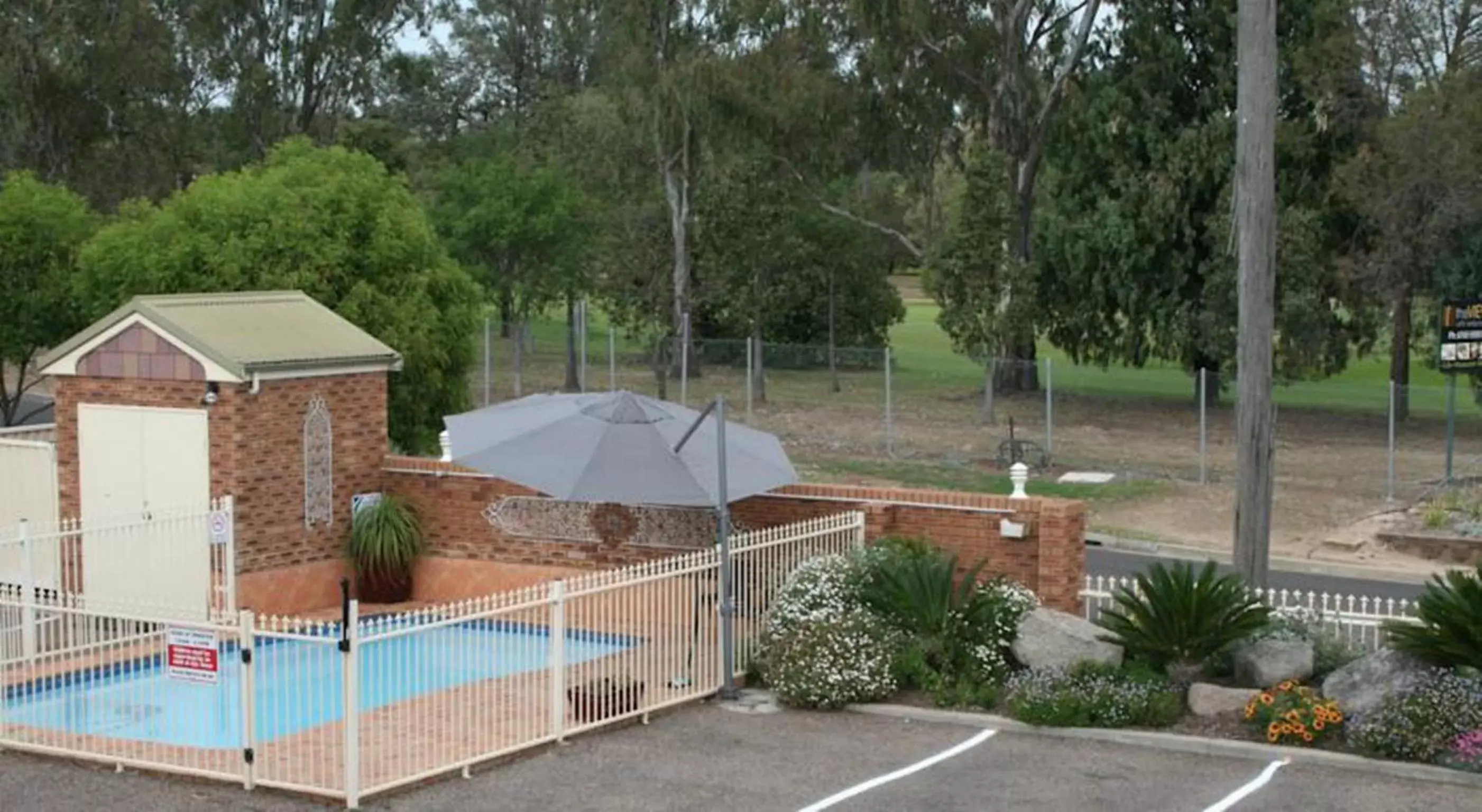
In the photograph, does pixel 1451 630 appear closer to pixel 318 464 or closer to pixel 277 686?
pixel 277 686

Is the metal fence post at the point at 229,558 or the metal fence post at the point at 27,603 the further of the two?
the metal fence post at the point at 229,558

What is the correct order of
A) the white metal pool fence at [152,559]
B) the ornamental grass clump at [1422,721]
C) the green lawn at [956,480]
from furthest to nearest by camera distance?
the green lawn at [956,480], the white metal pool fence at [152,559], the ornamental grass clump at [1422,721]

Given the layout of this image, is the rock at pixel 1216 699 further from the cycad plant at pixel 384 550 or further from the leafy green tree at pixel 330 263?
the leafy green tree at pixel 330 263

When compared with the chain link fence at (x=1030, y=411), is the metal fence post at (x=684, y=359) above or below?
above

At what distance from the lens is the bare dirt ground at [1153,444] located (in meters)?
28.1

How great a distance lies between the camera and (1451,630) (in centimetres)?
1424

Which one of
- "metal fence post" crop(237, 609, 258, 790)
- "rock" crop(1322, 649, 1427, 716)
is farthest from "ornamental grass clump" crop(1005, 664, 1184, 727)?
"metal fence post" crop(237, 609, 258, 790)

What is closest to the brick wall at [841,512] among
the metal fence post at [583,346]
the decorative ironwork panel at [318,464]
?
the decorative ironwork panel at [318,464]

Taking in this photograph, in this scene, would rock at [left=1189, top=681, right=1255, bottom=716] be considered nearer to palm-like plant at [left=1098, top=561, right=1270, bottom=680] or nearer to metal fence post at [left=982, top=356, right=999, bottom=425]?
palm-like plant at [left=1098, top=561, right=1270, bottom=680]

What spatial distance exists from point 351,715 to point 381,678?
108 inches

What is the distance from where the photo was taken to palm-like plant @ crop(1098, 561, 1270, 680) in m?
15.5

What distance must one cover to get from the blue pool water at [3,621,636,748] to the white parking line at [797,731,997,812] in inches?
113

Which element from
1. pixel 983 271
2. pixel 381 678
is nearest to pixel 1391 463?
pixel 983 271

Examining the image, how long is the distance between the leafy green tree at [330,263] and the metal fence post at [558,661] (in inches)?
534
